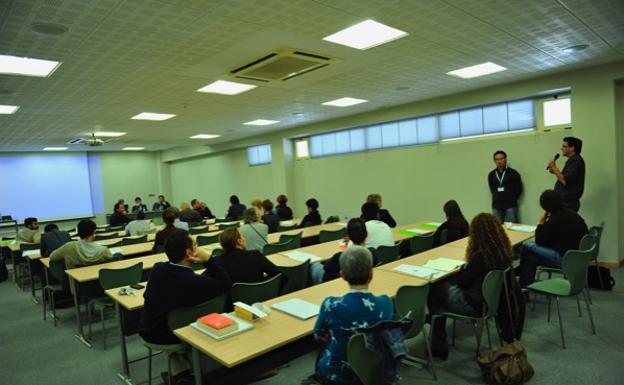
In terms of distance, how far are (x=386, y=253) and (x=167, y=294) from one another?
2141 mm

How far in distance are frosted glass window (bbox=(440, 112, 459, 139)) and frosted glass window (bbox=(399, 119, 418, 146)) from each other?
1.90ft

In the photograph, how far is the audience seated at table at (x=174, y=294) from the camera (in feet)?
7.77

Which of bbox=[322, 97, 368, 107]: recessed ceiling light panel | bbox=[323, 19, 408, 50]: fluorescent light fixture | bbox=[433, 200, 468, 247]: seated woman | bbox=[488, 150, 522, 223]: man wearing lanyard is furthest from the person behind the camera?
bbox=[322, 97, 368, 107]: recessed ceiling light panel

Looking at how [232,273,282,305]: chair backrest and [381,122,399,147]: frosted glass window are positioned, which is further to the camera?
[381,122,399,147]: frosted glass window

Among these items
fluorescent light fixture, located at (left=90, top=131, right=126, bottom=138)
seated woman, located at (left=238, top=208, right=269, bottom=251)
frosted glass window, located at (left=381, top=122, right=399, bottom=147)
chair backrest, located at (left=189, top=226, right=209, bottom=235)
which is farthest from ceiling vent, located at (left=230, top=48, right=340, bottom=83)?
fluorescent light fixture, located at (left=90, top=131, right=126, bottom=138)

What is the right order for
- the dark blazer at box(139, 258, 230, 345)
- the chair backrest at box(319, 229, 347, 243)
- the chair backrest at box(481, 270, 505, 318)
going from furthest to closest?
1. the chair backrest at box(319, 229, 347, 243)
2. the chair backrest at box(481, 270, 505, 318)
3. the dark blazer at box(139, 258, 230, 345)

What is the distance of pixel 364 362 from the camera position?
67.4 inches

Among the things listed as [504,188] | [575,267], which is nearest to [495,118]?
[504,188]

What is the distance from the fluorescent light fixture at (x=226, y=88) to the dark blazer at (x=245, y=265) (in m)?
2.86

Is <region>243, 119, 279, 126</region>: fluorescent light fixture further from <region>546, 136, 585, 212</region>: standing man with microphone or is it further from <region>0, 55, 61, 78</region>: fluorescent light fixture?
<region>546, 136, 585, 212</region>: standing man with microphone

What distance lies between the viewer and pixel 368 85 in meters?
5.75

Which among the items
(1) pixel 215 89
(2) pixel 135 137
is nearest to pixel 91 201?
(2) pixel 135 137

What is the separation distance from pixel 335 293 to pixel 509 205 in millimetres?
4744

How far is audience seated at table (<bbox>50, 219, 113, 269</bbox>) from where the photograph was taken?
13.5 feet
